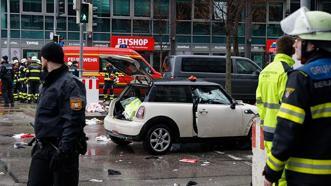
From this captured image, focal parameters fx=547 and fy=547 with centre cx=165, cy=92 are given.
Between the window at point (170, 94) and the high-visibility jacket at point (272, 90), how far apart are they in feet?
16.1

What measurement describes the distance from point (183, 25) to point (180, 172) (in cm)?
3650

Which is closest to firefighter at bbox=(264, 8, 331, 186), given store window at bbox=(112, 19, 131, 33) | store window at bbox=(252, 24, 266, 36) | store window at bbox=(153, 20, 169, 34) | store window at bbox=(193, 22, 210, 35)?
store window at bbox=(112, 19, 131, 33)

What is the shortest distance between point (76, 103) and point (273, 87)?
2.04 m

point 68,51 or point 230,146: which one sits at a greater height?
point 68,51

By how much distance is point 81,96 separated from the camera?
5008mm

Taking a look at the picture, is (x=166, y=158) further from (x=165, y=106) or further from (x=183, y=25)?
(x=183, y=25)

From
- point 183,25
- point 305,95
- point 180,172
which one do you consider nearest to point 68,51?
point 180,172

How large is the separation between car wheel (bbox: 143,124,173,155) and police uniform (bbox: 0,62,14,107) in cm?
1271

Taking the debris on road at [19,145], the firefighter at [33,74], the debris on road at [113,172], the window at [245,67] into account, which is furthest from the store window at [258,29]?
the debris on road at [113,172]

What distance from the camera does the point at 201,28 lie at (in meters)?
45.0

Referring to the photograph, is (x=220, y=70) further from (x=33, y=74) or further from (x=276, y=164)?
(x=276, y=164)

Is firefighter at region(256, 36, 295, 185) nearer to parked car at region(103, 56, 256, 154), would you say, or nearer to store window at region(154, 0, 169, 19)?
parked car at region(103, 56, 256, 154)

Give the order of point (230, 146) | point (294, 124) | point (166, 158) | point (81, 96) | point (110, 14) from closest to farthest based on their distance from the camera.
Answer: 1. point (294, 124)
2. point (81, 96)
3. point (166, 158)
4. point (230, 146)
5. point (110, 14)

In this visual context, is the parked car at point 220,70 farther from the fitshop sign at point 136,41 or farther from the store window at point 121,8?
the store window at point 121,8
